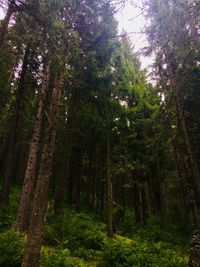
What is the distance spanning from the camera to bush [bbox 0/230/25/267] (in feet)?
26.5

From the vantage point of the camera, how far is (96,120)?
17672 mm

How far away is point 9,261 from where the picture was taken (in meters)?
8.08

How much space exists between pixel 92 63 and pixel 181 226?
14.6 metres

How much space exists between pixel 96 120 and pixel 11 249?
1041cm

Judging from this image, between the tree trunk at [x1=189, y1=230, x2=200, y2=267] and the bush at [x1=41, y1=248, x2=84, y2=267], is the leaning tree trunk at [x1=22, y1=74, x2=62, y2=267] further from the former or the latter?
the tree trunk at [x1=189, y1=230, x2=200, y2=267]

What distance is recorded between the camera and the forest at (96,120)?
27.9ft

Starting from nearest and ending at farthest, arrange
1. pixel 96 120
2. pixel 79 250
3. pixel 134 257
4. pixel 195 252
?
pixel 195 252
pixel 134 257
pixel 79 250
pixel 96 120

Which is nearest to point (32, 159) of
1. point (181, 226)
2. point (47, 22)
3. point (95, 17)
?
point (47, 22)

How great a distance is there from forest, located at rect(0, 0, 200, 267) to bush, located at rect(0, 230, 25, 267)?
0.03 m

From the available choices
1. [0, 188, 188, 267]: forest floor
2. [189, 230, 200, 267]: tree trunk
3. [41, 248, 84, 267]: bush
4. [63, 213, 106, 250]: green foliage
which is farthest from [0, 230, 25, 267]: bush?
[189, 230, 200, 267]: tree trunk

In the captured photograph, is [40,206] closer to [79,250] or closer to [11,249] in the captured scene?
[11,249]

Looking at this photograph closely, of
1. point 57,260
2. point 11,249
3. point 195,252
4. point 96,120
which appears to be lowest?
point 57,260

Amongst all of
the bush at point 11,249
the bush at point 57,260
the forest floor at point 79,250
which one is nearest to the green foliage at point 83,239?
the forest floor at point 79,250

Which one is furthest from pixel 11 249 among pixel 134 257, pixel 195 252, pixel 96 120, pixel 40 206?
pixel 96 120
